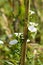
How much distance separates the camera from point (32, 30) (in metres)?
1.27

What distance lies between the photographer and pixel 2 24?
2.49 metres

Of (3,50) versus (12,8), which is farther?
(12,8)

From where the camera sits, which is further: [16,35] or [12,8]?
[12,8]

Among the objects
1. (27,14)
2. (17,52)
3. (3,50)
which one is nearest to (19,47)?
(17,52)

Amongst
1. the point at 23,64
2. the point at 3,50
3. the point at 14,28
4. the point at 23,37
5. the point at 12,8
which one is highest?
the point at 12,8

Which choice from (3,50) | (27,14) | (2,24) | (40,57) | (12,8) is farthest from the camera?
(12,8)

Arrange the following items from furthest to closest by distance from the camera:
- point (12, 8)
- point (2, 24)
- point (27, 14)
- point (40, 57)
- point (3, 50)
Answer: point (12, 8)
point (2, 24)
point (3, 50)
point (40, 57)
point (27, 14)

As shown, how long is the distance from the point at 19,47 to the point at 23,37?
0.07 metres

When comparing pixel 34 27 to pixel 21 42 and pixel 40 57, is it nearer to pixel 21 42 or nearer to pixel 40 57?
pixel 21 42

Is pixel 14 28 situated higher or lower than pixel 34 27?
higher

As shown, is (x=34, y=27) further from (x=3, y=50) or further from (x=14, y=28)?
(x=14, y=28)

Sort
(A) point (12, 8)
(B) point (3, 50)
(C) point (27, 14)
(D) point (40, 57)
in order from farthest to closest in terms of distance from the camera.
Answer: (A) point (12, 8)
(B) point (3, 50)
(D) point (40, 57)
(C) point (27, 14)

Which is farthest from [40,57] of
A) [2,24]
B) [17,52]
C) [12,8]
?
[12,8]

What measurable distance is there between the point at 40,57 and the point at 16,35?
11.3 inches
